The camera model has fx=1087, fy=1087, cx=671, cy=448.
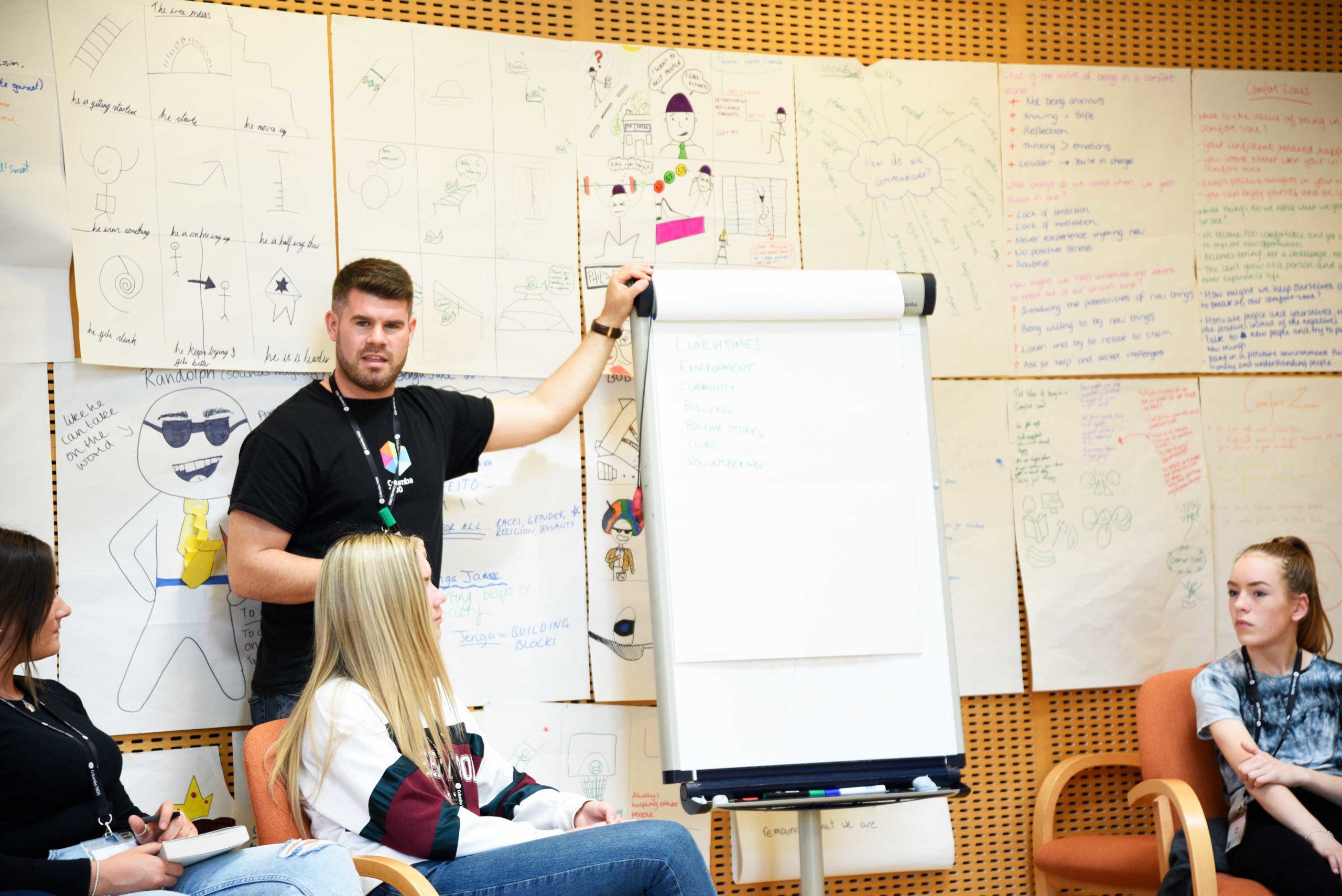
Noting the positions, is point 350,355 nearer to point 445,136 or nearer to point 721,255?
point 445,136

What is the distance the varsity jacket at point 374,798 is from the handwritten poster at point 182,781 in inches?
31.7

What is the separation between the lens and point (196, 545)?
2.82 m

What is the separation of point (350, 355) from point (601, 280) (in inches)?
31.6

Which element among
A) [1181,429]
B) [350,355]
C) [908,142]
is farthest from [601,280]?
[1181,429]

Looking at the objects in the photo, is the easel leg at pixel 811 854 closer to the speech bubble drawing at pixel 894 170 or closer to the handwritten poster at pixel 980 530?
the handwritten poster at pixel 980 530

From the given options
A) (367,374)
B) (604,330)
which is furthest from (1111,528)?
(367,374)

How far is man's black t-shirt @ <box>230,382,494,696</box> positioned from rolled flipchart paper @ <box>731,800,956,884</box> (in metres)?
1.25

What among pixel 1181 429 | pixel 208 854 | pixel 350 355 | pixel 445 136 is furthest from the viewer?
pixel 1181 429

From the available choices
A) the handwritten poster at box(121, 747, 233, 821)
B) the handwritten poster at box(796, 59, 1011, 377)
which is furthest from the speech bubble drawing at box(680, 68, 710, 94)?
the handwritten poster at box(121, 747, 233, 821)

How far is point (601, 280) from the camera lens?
3176 millimetres

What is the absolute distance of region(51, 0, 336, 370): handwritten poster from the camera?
9.11ft

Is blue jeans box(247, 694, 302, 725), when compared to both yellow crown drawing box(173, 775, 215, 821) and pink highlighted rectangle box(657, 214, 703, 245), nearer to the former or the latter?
yellow crown drawing box(173, 775, 215, 821)

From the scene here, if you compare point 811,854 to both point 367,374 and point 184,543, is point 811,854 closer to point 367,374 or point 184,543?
point 367,374

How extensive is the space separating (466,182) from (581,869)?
1.91 metres
